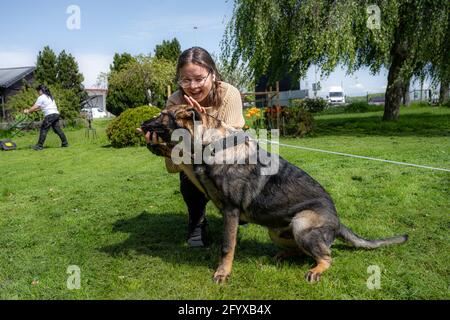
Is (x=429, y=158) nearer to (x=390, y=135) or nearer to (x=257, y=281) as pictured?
(x=390, y=135)

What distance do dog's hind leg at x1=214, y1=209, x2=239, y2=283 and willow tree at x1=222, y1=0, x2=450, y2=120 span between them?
1042 cm

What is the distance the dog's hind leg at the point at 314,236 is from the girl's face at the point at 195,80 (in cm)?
153

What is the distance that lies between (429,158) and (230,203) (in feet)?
21.7

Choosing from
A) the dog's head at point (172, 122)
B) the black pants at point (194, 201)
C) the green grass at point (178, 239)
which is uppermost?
the dog's head at point (172, 122)

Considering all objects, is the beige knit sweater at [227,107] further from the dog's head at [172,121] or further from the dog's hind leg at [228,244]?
the dog's hind leg at [228,244]

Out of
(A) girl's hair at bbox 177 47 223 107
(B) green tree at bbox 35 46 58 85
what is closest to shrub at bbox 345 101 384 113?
(B) green tree at bbox 35 46 58 85

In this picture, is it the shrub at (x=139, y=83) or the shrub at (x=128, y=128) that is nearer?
the shrub at (x=128, y=128)

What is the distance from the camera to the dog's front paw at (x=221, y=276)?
3540 mm

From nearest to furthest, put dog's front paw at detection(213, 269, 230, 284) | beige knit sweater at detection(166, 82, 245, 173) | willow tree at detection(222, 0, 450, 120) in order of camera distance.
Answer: dog's front paw at detection(213, 269, 230, 284), beige knit sweater at detection(166, 82, 245, 173), willow tree at detection(222, 0, 450, 120)

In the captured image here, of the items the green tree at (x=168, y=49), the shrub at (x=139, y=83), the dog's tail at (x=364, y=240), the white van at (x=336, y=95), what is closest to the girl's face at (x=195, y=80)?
the dog's tail at (x=364, y=240)

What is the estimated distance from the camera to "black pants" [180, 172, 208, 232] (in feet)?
14.9

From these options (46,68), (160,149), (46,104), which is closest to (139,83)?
(46,68)

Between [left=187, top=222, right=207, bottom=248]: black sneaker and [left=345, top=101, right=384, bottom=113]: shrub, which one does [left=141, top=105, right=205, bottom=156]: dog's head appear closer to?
[left=187, top=222, right=207, bottom=248]: black sneaker
